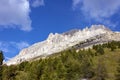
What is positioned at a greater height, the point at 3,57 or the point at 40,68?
the point at 3,57

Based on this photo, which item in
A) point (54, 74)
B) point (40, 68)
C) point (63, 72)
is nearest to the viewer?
point (54, 74)

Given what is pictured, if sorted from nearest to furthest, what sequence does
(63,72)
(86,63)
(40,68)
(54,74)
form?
(54,74) < (63,72) < (40,68) < (86,63)

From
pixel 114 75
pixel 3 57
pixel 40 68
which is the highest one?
pixel 3 57

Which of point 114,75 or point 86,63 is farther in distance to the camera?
point 86,63

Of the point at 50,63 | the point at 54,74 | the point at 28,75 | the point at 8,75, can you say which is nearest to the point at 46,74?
the point at 54,74

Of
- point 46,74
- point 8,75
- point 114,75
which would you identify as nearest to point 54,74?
point 46,74

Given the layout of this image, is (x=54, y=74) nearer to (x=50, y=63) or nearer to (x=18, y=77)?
(x=18, y=77)

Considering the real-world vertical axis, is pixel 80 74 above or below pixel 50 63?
below

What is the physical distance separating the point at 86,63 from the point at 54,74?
29739mm

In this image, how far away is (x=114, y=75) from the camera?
115 meters

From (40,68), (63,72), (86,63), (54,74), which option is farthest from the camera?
(86,63)

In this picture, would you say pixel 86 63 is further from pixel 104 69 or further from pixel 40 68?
pixel 40 68

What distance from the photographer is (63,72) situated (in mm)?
111000

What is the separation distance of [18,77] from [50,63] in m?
27.5
